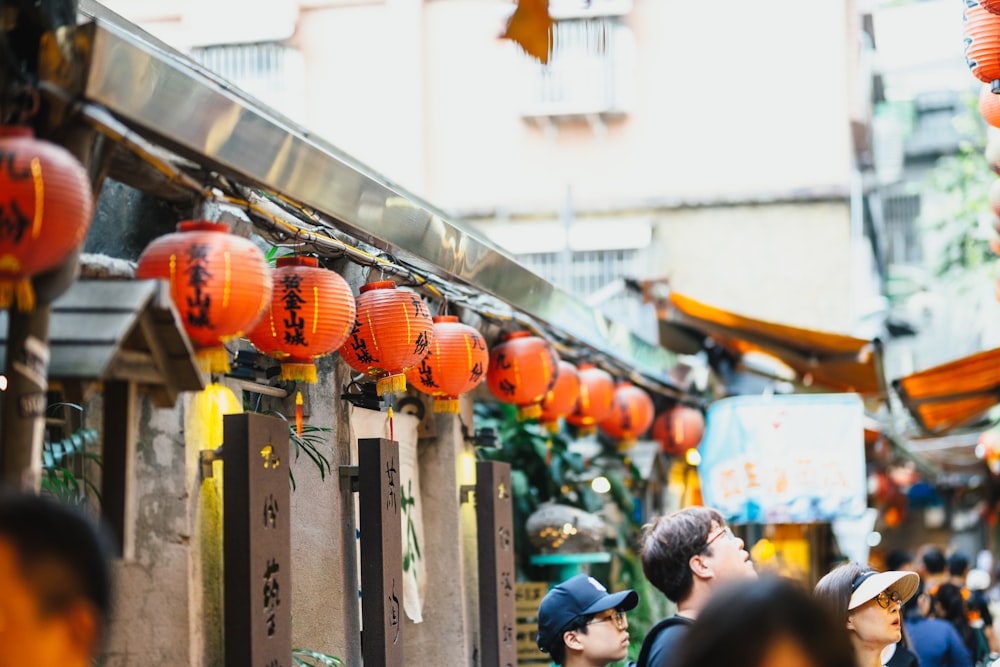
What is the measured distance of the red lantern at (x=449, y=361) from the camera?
8445 mm

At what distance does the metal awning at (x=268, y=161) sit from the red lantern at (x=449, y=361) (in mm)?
361

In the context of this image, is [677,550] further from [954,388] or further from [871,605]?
[954,388]

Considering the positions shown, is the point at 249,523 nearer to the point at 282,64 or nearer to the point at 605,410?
the point at 605,410

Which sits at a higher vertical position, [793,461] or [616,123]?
[616,123]

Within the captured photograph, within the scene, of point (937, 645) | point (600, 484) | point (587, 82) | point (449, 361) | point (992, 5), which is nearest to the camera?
point (992, 5)

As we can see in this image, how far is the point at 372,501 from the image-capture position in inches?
296

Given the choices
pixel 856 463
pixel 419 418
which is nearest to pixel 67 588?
pixel 419 418

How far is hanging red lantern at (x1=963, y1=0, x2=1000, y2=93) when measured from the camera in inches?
293

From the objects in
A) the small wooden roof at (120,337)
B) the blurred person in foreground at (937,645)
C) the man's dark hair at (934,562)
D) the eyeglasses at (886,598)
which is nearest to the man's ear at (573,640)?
the eyeglasses at (886,598)

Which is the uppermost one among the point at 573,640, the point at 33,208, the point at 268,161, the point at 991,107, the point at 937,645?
the point at 991,107

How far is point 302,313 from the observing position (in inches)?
253

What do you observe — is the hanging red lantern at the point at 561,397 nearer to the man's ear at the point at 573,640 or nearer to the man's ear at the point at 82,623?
the man's ear at the point at 573,640

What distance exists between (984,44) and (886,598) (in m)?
3.19

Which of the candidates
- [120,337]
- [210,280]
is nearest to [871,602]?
[210,280]
